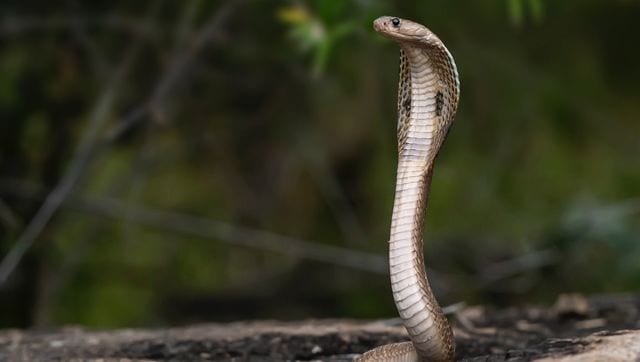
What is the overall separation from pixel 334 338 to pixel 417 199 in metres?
1.08

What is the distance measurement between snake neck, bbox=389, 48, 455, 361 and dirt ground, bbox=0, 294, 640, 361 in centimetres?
30

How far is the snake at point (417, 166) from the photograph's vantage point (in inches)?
115

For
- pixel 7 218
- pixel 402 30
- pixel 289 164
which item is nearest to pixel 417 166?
pixel 402 30

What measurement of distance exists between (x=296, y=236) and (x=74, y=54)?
1818mm

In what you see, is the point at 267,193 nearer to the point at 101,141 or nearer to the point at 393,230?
the point at 101,141

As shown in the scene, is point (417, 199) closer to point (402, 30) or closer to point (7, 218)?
point (402, 30)

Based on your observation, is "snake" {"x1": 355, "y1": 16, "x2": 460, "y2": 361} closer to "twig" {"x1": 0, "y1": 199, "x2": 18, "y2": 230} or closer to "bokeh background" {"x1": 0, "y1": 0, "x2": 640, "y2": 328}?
"bokeh background" {"x1": 0, "y1": 0, "x2": 640, "y2": 328}

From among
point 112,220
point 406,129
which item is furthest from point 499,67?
point 406,129

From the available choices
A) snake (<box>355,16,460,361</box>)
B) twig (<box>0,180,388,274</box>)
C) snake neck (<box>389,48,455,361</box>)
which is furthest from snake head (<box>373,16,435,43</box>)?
twig (<box>0,180,388,274</box>)

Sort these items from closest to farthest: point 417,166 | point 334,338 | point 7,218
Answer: point 417,166
point 334,338
point 7,218

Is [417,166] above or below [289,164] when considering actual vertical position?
below

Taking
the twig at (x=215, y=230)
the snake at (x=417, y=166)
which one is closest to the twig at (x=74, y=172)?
the twig at (x=215, y=230)

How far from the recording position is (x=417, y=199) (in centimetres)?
301

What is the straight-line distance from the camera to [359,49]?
6.66 meters
